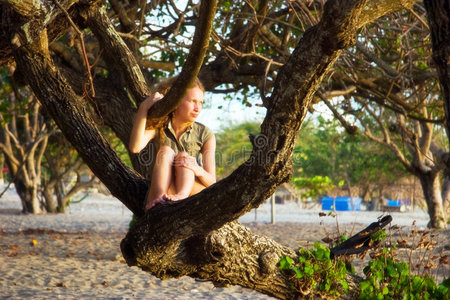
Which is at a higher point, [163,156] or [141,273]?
[163,156]

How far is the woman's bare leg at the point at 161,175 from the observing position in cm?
283

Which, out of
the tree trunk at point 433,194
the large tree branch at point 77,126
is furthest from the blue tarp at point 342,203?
the large tree branch at point 77,126

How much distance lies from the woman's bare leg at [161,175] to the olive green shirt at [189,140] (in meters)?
0.07

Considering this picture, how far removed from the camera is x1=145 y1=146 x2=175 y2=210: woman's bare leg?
9.27 feet

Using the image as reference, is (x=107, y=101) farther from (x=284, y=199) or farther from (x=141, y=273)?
(x=284, y=199)

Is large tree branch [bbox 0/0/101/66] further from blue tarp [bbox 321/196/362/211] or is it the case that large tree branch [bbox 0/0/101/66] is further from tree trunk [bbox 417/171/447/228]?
blue tarp [bbox 321/196/362/211]

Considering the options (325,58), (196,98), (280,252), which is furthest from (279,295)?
(325,58)

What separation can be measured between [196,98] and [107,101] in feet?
10.2

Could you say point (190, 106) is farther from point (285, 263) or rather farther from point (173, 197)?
point (285, 263)

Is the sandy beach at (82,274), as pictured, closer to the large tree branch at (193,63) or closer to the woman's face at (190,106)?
the woman's face at (190,106)

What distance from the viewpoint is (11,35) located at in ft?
10.9

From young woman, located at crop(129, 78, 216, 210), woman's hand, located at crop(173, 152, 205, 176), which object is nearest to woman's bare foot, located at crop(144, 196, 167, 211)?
young woman, located at crop(129, 78, 216, 210)

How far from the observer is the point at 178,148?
2986mm

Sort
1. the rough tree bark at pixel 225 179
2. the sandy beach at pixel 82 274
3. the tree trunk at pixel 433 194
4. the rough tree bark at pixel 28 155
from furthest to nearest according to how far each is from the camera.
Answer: the rough tree bark at pixel 28 155, the tree trunk at pixel 433 194, the sandy beach at pixel 82 274, the rough tree bark at pixel 225 179
